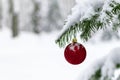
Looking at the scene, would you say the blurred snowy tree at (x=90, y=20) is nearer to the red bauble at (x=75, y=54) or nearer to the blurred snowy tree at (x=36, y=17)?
the red bauble at (x=75, y=54)

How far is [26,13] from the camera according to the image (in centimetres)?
3080

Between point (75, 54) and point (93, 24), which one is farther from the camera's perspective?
point (75, 54)

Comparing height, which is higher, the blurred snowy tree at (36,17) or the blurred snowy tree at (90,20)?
the blurred snowy tree at (36,17)

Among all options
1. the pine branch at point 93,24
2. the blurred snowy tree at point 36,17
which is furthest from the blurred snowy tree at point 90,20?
the blurred snowy tree at point 36,17

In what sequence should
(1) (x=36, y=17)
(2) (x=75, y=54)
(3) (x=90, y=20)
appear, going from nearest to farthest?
(3) (x=90, y=20) → (2) (x=75, y=54) → (1) (x=36, y=17)

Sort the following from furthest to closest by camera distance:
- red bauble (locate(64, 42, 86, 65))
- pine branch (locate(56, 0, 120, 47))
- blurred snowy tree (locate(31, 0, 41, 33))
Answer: blurred snowy tree (locate(31, 0, 41, 33)) → red bauble (locate(64, 42, 86, 65)) → pine branch (locate(56, 0, 120, 47))

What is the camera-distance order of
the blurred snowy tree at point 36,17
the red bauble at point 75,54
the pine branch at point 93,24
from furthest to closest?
the blurred snowy tree at point 36,17 < the red bauble at point 75,54 < the pine branch at point 93,24

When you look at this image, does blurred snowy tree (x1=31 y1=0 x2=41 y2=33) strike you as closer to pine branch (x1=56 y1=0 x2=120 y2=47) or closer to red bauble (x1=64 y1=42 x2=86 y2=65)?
red bauble (x1=64 y1=42 x2=86 y2=65)

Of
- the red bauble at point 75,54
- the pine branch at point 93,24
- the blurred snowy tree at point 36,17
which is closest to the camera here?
the pine branch at point 93,24

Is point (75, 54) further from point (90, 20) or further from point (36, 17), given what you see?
point (36, 17)

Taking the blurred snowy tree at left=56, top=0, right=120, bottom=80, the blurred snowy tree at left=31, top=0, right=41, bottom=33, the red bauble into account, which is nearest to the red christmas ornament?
the red bauble

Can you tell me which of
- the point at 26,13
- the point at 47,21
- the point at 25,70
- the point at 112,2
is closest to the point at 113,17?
the point at 112,2

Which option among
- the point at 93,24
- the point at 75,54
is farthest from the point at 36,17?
the point at 93,24

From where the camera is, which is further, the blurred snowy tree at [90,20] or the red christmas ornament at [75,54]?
the red christmas ornament at [75,54]
